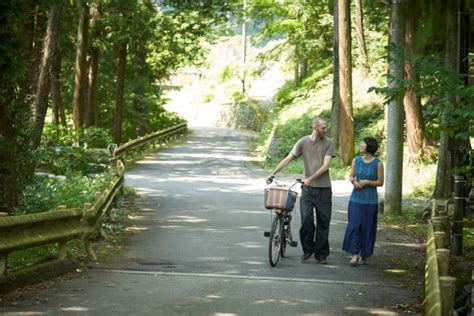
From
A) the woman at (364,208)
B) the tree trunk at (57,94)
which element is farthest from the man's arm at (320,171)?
the tree trunk at (57,94)

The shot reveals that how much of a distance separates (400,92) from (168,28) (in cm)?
2522

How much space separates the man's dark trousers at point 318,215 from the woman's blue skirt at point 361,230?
1.10ft

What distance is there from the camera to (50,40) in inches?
786

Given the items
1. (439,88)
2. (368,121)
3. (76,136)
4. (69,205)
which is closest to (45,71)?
(69,205)

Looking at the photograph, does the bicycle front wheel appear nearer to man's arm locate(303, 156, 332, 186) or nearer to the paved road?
the paved road

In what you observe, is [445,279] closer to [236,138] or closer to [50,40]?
[50,40]

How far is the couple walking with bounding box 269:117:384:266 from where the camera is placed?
12.4 m

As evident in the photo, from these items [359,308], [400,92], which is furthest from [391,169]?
[359,308]

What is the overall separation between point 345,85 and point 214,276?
18.0 m

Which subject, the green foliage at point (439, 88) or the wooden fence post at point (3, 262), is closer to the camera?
the wooden fence post at point (3, 262)

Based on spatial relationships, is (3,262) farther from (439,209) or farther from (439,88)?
(439,209)

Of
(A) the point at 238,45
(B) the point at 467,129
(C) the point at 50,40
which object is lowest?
(B) the point at 467,129

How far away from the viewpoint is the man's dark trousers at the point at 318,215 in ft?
41.1

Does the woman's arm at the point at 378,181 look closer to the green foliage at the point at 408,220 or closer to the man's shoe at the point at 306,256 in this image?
the man's shoe at the point at 306,256
